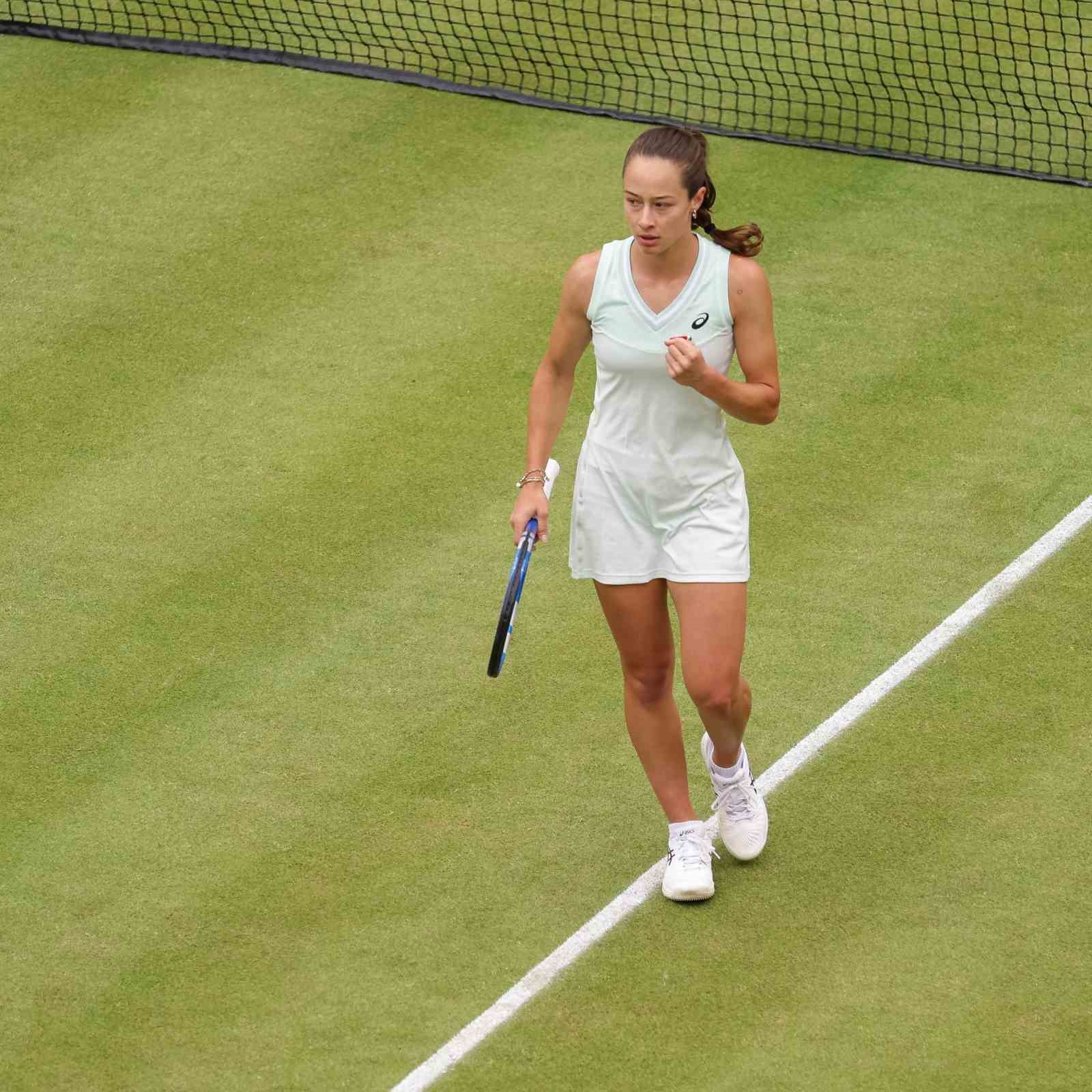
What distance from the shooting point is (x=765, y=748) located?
26.1 feet

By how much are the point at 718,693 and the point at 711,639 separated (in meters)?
0.19

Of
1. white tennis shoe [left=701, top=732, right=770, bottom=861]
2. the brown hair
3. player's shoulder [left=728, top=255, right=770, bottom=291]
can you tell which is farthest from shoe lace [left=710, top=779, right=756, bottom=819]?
the brown hair

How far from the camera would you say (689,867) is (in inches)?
278

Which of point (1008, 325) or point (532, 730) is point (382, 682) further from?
point (1008, 325)

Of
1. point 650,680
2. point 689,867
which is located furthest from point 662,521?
point 689,867

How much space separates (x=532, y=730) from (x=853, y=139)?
640cm

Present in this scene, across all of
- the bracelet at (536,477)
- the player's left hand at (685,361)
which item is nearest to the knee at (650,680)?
the bracelet at (536,477)

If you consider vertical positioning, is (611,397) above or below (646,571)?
above

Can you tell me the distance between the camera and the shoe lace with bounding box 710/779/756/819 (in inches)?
283

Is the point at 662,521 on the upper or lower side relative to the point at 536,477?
lower

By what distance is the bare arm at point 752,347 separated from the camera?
6.39 metres

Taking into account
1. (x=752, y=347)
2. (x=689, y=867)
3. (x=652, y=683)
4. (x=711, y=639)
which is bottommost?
(x=689, y=867)

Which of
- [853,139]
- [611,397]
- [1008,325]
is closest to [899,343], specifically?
[1008,325]

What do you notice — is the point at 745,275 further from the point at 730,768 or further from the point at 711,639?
the point at 730,768
